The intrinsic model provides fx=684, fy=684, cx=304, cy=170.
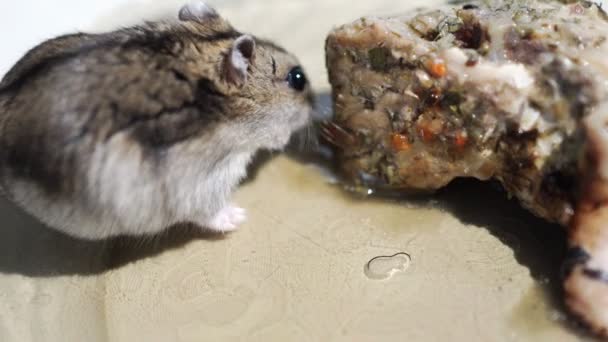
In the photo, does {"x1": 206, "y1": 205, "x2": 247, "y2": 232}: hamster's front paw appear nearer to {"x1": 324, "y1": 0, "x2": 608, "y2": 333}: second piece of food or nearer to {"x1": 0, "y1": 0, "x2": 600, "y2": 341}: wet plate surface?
{"x1": 0, "y1": 0, "x2": 600, "y2": 341}: wet plate surface

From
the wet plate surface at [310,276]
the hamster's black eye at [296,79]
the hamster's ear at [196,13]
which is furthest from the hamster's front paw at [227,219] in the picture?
the hamster's ear at [196,13]

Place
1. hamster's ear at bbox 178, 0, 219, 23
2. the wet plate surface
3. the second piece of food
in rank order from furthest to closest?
hamster's ear at bbox 178, 0, 219, 23
the wet plate surface
the second piece of food

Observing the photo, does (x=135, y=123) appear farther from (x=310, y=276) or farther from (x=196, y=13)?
(x=310, y=276)

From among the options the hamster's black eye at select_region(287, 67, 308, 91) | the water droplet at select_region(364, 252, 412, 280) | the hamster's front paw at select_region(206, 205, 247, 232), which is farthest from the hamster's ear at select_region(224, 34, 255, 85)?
the water droplet at select_region(364, 252, 412, 280)

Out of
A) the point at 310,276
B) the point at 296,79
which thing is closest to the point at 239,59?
the point at 296,79

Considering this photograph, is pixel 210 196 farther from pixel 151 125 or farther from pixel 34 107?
pixel 34 107

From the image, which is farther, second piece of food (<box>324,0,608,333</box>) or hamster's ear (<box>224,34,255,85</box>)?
hamster's ear (<box>224,34,255,85</box>)

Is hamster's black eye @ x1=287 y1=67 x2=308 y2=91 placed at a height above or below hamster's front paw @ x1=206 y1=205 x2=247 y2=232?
above
